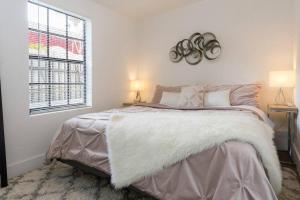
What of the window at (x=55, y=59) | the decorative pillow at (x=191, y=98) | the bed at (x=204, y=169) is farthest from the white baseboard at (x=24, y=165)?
the decorative pillow at (x=191, y=98)

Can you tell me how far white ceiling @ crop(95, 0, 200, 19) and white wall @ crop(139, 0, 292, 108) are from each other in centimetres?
19

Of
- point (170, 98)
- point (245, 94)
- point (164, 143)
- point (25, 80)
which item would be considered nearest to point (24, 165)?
point (25, 80)

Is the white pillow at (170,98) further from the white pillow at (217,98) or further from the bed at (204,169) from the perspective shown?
the bed at (204,169)

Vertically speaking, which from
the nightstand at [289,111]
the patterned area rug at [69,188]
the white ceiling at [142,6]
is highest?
the white ceiling at [142,6]

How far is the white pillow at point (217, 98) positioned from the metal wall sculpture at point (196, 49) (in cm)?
78

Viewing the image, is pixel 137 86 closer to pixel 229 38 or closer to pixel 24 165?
pixel 229 38

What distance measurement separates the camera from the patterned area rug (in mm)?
1870

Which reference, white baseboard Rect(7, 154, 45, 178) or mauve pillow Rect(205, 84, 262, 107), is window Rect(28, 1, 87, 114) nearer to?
white baseboard Rect(7, 154, 45, 178)

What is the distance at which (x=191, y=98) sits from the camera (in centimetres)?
304

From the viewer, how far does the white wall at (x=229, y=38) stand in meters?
3.05

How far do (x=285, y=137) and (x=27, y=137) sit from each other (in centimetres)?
344

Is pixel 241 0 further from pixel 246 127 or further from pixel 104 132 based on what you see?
pixel 104 132

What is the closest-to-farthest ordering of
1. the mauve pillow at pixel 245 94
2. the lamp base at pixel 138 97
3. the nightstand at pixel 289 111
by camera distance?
the nightstand at pixel 289 111 < the mauve pillow at pixel 245 94 < the lamp base at pixel 138 97

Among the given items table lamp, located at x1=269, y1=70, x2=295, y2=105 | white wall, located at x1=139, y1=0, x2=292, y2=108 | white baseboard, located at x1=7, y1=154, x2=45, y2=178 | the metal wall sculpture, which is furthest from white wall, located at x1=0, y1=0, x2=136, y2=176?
table lamp, located at x1=269, y1=70, x2=295, y2=105
